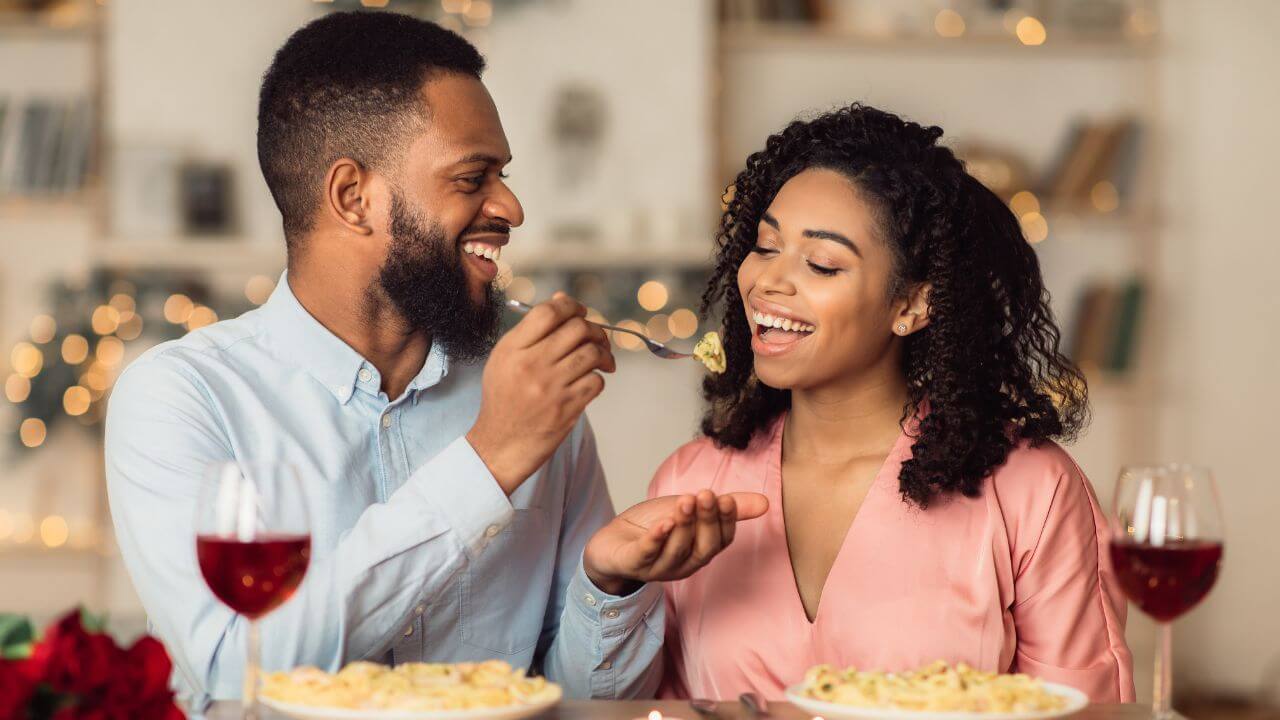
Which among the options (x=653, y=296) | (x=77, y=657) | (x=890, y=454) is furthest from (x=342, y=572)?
(x=653, y=296)

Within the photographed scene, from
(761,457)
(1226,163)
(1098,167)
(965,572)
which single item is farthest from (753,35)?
(965,572)

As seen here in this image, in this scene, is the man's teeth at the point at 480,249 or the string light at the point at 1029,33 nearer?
the man's teeth at the point at 480,249

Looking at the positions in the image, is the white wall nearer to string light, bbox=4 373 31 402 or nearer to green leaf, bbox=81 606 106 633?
string light, bbox=4 373 31 402

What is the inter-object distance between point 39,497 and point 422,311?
292 centimetres

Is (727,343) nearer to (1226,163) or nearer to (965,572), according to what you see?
(965,572)

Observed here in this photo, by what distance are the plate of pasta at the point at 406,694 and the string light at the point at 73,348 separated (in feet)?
10.1

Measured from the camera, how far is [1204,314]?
14.5 ft

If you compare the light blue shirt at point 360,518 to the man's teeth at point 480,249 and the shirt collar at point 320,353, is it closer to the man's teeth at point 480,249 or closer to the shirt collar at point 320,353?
the shirt collar at point 320,353

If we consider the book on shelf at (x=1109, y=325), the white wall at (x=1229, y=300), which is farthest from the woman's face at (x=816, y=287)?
the white wall at (x=1229, y=300)

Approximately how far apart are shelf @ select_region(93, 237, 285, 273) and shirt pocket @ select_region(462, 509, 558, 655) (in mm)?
2320

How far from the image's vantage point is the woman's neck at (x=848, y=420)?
189cm

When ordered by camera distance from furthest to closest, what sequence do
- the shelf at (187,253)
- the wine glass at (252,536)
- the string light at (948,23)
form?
Answer: the string light at (948,23) < the shelf at (187,253) < the wine glass at (252,536)

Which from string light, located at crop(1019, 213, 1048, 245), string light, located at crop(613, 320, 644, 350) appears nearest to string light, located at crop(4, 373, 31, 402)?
string light, located at crop(613, 320, 644, 350)

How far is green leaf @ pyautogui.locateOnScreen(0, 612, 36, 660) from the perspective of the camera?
3.56 ft
